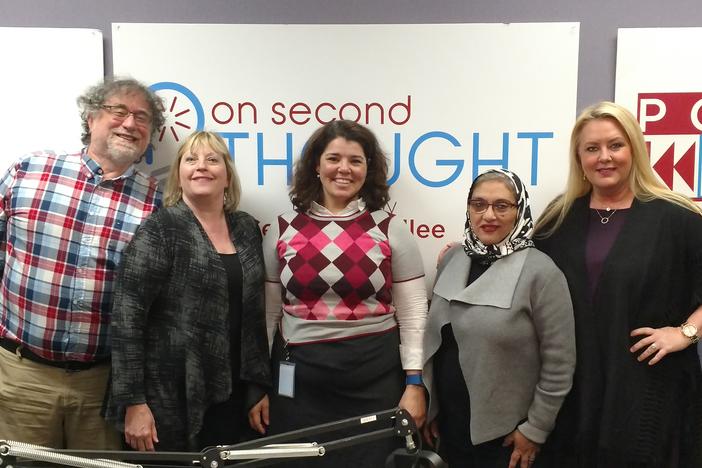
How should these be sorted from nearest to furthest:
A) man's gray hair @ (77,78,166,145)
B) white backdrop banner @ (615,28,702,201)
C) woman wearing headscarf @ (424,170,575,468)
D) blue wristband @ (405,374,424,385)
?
woman wearing headscarf @ (424,170,575,468) → blue wristband @ (405,374,424,385) → man's gray hair @ (77,78,166,145) → white backdrop banner @ (615,28,702,201)

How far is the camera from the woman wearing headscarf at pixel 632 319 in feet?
5.02

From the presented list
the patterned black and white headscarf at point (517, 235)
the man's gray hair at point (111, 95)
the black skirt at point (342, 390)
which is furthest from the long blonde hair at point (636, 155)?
the man's gray hair at point (111, 95)

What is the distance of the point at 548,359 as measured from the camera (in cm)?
152

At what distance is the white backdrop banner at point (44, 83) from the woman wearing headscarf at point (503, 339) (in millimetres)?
1510

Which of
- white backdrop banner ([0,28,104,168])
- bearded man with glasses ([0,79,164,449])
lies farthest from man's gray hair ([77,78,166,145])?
white backdrop banner ([0,28,104,168])

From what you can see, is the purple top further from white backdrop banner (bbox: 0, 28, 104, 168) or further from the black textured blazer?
white backdrop banner (bbox: 0, 28, 104, 168)

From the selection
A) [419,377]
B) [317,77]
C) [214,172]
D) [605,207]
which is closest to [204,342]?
[214,172]

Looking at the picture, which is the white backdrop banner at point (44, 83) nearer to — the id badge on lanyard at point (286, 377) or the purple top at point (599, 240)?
the id badge on lanyard at point (286, 377)

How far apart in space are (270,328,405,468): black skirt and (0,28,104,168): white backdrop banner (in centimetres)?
124

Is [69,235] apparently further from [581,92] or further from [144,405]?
[581,92]

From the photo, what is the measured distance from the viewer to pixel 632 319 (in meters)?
1.55

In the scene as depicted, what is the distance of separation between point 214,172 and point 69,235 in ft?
1.67

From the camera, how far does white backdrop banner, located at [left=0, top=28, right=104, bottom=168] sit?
1960 millimetres

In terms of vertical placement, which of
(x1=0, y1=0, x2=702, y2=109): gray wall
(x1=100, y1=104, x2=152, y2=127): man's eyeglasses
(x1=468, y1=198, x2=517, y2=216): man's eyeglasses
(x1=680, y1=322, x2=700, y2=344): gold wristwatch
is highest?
(x1=0, y1=0, x2=702, y2=109): gray wall
